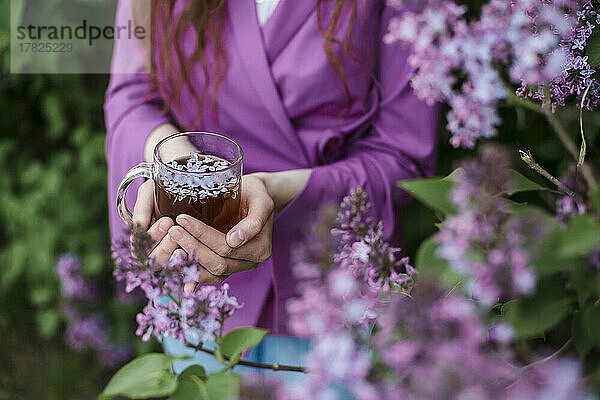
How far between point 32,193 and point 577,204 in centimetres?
155

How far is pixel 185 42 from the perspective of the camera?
927 millimetres

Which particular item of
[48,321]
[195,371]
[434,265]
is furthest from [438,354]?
[48,321]

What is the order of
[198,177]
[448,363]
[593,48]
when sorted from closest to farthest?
[448,363]
[593,48]
[198,177]

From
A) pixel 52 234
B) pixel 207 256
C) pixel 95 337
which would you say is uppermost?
pixel 207 256

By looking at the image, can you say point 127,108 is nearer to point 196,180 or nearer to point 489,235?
point 196,180

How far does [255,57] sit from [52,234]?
98 centimetres

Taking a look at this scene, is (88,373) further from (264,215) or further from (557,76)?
(557,76)

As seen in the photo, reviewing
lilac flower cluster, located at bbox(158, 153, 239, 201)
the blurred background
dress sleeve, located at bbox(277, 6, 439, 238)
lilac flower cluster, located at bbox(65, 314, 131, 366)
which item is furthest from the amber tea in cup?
lilac flower cluster, located at bbox(65, 314, 131, 366)

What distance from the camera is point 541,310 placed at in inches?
12.9

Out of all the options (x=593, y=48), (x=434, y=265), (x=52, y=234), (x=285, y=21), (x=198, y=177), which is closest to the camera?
(x=434, y=265)

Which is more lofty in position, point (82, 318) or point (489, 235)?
point (489, 235)

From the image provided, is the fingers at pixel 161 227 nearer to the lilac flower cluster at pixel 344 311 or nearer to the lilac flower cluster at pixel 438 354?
the lilac flower cluster at pixel 344 311

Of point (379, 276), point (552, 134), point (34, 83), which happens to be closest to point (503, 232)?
point (379, 276)

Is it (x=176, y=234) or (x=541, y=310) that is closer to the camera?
(x=541, y=310)
